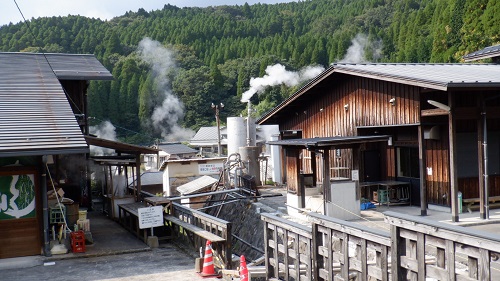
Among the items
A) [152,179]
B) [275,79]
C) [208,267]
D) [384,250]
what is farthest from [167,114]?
[384,250]

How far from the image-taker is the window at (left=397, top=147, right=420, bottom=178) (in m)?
14.8

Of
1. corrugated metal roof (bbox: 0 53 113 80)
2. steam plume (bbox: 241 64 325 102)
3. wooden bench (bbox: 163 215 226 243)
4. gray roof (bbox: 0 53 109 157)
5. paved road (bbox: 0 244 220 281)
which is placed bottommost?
paved road (bbox: 0 244 220 281)

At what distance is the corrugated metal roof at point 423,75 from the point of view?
1140 cm

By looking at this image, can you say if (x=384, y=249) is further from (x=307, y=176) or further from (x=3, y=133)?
(x=307, y=176)

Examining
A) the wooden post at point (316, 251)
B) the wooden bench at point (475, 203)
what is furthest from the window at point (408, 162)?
the wooden post at point (316, 251)

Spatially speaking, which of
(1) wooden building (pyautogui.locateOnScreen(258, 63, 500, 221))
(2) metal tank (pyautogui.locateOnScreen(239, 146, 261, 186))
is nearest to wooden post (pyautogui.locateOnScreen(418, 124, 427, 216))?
(1) wooden building (pyautogui.locateOnScreen(258, 63, 500, 221))

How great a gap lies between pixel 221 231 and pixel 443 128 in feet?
22.9

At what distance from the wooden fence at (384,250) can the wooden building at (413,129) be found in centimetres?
552

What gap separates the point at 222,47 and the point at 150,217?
2897 inches

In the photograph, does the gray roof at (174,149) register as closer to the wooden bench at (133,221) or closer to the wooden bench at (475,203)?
the wooden bench at (133,221)

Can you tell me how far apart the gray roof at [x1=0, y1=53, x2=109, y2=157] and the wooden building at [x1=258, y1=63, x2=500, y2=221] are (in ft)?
19.1

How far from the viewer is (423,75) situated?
13055mm

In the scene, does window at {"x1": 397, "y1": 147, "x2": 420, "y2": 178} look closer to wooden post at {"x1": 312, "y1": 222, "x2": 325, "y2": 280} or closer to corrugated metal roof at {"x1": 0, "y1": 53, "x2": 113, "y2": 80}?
wooden post at {"x1": 312, "y1": 222, "x2": 325, "y2": 280}

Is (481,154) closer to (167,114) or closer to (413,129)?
(413,129)
